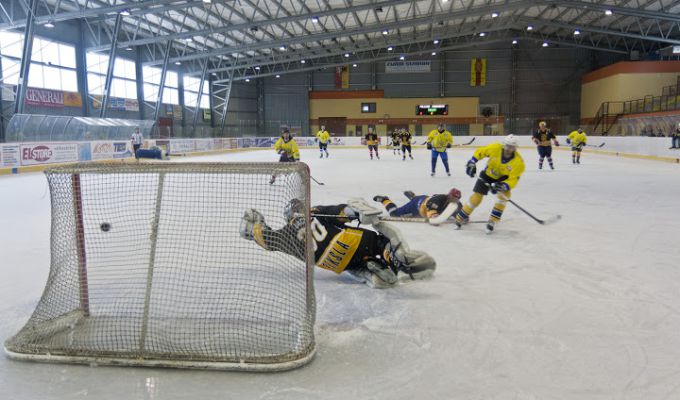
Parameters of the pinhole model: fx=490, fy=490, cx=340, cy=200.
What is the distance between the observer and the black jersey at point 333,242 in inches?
145

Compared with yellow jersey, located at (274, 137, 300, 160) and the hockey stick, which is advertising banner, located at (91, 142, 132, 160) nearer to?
yellow jersey, located at (274, 137, 300, 160)

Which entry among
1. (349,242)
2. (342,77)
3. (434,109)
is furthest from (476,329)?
(342,77)

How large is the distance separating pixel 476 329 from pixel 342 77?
3798cm

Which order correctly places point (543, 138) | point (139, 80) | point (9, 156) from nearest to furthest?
point (9, 156), point (543, 138), point (139, 80)

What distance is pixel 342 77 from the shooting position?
3950cm

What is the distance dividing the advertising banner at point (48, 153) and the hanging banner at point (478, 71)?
30.1 meters

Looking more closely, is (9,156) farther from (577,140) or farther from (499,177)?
(577,140)

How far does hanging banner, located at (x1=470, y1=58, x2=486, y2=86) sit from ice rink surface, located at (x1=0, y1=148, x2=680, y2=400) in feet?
112

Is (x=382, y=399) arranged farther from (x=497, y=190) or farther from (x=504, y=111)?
(x=504, y=111)

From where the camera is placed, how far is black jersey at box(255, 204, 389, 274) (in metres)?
3.67

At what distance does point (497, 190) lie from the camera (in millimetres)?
6273

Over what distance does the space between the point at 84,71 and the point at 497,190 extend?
23318 millimetres

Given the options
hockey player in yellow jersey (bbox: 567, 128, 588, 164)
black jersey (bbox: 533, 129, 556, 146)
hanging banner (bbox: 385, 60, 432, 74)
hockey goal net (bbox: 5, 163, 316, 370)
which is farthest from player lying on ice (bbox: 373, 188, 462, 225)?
hanging banner (bbox: 385, 60, 432, 74)

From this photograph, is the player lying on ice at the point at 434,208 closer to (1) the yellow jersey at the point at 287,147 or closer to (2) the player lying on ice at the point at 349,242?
(2) the player lying on ice at the point at 349,242
